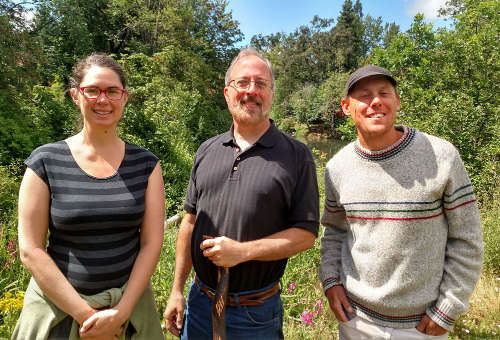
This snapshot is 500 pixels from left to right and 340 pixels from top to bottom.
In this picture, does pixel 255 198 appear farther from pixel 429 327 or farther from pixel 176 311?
pixel 429 327

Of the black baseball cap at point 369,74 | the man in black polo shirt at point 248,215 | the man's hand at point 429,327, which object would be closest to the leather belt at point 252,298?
the man in black polo shirt at point 248,215

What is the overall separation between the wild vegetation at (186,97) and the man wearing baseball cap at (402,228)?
4.34ft

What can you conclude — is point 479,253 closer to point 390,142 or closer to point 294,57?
point 390,142

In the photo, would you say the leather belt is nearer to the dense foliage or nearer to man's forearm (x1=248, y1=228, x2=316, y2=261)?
man's forearm (x1=248, y1=228, x2=316, y2=261)

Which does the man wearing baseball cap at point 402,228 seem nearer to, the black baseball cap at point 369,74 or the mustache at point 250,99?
the black baseball cap at point 369,74

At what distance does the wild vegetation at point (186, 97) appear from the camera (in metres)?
3.61

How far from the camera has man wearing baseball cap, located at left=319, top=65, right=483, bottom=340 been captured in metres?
1.60

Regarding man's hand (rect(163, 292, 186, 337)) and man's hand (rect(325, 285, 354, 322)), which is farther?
man's hand (rect(163, 292, 186, 337))

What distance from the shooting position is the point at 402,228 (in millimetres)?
1626

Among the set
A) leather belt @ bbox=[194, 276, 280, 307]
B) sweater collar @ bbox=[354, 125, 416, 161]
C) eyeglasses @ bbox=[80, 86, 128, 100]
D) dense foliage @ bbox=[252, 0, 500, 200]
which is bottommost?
leather belt @ bbox=[194, 276, 280, 307]

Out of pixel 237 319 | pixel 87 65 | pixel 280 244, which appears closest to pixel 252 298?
pixel 237 319

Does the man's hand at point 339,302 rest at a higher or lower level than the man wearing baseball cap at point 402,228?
lower

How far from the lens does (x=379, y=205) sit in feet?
5.51

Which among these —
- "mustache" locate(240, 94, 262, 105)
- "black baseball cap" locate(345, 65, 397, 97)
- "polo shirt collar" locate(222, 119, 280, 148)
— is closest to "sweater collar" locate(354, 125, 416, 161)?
"black baseball cap" locate(345, 65, 397, 97)
